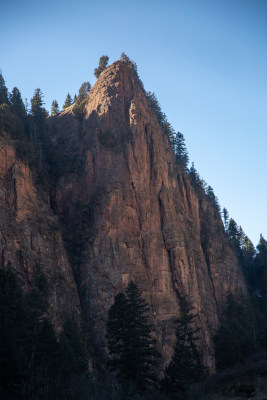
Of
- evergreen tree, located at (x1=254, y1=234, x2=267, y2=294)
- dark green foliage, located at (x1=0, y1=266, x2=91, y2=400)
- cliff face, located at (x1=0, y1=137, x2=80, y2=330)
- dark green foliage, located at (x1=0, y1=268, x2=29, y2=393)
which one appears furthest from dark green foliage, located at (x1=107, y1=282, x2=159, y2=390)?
evergreen tree, located at (x1=254, y1=234, x2=267, y2=294)

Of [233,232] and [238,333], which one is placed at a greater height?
[233,232]

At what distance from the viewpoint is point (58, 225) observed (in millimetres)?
54062

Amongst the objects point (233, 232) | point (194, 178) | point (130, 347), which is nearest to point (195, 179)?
point (194, 178)

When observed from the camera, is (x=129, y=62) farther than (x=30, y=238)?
Yes

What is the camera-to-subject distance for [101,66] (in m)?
83.6

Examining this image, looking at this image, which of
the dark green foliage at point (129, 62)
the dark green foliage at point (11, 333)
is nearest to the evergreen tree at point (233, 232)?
the dark green foliage at point (129, 62)

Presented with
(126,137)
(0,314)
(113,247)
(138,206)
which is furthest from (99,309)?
(126,137)

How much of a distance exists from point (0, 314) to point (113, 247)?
26999 millimetres

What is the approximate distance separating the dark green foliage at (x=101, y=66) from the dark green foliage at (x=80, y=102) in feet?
10.5

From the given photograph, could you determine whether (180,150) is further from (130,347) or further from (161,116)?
(130,347)

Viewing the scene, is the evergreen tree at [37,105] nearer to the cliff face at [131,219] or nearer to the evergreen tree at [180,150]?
the cliff face at [131,219]

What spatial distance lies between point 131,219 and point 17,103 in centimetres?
3213

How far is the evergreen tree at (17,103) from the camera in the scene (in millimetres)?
70500

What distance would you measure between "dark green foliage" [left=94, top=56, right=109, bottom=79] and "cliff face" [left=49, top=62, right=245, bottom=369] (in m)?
7.25
